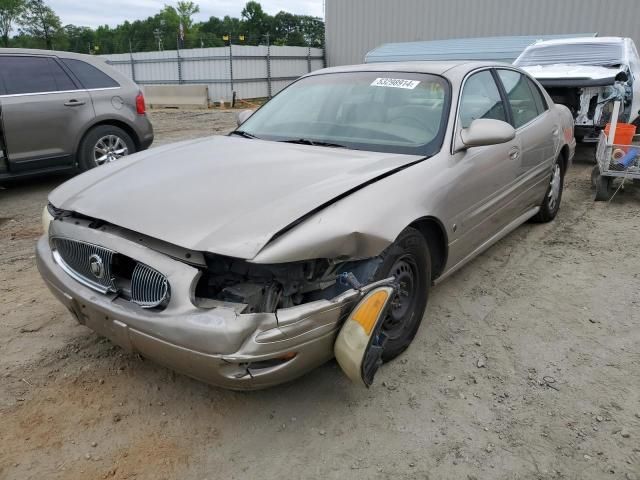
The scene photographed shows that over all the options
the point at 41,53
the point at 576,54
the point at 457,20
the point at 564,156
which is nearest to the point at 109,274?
the point at 564,156

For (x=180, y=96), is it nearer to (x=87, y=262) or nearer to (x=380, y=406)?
(x=87, y=262)

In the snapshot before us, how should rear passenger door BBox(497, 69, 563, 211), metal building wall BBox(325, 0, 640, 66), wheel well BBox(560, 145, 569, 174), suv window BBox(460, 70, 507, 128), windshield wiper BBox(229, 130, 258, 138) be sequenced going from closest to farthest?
suv window BBox(460, 70, 507, 128) < windshield wiper BBox(229, 130, 258, 138) < rear passenger door BBox(497, 69, 563, 211) < wheel well BBox(560, 145, 569, 174) < metal building wall BBox(325, 0, 640, 66)

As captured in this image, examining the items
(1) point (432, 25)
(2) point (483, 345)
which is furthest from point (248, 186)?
(1) point (432, 25)

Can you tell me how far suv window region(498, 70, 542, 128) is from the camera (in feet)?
13.5

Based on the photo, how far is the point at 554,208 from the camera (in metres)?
5.20

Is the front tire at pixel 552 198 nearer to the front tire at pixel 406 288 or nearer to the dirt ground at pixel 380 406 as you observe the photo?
the dirt ground at pixel 380 406

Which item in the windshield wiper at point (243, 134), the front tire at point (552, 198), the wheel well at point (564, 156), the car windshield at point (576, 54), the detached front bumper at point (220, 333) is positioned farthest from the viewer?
the car windshield at point (576, 54)

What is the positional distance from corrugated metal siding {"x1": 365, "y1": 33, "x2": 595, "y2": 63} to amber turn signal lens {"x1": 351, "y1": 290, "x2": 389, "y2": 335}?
42.0ft

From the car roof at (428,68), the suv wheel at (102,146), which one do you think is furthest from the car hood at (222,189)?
the suv wheel at (102,146)

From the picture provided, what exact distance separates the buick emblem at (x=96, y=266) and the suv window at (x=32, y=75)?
4.60 meters

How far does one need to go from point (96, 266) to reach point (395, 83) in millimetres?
2239

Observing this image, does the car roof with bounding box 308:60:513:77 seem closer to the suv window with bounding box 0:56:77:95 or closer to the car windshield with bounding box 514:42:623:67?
the suv window with bounding box 0:56:77:95

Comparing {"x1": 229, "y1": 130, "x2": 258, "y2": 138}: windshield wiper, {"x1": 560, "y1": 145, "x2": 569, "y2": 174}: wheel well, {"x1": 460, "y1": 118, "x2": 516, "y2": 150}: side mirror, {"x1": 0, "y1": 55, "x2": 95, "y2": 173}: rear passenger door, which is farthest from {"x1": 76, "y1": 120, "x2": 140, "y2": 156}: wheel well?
{"x1": 560, "y1": 145, "x2": 569, "y2": 174}: wheel well

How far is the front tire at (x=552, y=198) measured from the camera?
4.92 metres
